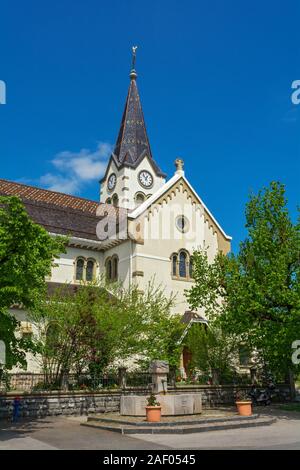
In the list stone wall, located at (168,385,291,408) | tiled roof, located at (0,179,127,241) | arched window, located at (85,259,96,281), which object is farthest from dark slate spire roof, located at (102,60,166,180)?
stone wall, located at (168,385,291,408)

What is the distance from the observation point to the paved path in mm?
12422

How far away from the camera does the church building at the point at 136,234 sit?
34.5 meters

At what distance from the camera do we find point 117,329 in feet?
76.7

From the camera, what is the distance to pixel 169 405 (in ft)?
60.8

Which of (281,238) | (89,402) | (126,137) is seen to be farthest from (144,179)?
(89,402)

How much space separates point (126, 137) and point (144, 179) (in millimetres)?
6444

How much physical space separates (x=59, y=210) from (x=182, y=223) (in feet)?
33.7

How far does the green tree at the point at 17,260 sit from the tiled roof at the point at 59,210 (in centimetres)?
2007

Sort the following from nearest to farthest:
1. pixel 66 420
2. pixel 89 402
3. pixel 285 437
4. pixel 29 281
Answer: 1. pixel 285 437
2. pixel 29 281
3. pixel 66 420
4. pixel 89 402

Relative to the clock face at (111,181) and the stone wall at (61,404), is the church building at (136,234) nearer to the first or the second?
the stone wall at (61,404)

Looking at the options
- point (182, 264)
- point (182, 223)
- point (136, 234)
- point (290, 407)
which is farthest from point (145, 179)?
point (290, 407)

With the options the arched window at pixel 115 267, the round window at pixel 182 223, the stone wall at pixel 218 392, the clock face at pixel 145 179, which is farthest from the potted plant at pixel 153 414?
the clock face at pixel 145 179

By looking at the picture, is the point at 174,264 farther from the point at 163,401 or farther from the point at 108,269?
the point at 163,401
